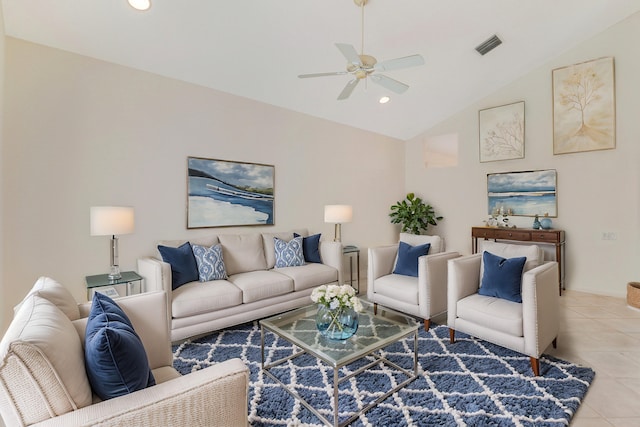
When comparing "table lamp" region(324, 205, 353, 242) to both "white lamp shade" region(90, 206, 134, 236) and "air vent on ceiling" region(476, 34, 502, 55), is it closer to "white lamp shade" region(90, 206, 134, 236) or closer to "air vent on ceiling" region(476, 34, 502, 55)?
"white lamp shade" region(90, 206, 134, 236)

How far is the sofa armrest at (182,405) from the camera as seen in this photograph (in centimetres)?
105

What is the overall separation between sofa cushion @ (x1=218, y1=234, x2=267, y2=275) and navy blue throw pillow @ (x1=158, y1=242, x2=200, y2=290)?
449mm

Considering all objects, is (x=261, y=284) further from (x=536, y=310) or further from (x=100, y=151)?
(x=536, y=310)

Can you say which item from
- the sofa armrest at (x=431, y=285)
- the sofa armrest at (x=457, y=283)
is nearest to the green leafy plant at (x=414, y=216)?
the sofa armrest at (x=431, y=285)

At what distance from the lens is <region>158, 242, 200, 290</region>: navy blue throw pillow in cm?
316

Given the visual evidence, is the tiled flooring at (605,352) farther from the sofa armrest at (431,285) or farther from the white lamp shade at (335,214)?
the white lamp shade at (335,214)

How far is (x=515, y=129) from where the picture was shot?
519 centimetres

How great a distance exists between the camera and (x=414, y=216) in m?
5.96

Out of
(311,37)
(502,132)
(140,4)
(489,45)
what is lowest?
(502,132)

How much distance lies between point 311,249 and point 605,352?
306 centimetres

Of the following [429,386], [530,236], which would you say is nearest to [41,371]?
[429,386]

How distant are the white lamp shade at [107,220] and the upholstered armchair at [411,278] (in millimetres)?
2374

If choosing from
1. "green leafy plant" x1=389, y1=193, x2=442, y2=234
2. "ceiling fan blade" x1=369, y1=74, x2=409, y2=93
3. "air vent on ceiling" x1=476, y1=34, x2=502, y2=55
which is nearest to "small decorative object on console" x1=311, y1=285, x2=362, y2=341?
"ceiling fan blade" x1=369, y1=74, x2=409, y2=93

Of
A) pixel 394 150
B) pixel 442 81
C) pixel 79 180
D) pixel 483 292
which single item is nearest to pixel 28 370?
pixel 79 180
